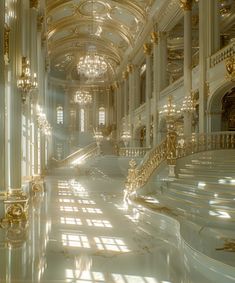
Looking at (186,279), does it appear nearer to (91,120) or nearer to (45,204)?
(45,204)

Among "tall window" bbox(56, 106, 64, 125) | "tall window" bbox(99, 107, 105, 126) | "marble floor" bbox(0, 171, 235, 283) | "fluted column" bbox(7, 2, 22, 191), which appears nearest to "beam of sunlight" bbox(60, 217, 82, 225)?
"marble floor" bbox(0, 171, 235, 283)

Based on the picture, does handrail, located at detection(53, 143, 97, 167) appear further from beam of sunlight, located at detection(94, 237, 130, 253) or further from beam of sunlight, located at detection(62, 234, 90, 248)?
beam of sunlight, located at detection(94, 237, 130, 253)

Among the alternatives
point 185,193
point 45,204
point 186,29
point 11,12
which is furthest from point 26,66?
point 186,29

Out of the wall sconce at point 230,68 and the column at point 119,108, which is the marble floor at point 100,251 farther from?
the column at point 119,108

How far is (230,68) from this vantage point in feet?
41.3

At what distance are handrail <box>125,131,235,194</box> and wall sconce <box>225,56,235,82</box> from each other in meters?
2.04

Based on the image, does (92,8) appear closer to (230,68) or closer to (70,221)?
(230,68)

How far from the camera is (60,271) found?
178 inches

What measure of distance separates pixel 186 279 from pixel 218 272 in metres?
0.46

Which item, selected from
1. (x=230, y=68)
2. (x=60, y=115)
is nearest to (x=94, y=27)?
(x=60, y=115)

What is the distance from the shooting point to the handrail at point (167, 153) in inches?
455

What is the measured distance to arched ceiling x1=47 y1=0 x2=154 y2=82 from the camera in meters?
23.0

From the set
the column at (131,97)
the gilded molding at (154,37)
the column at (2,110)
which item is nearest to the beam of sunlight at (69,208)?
the column at (2,110)

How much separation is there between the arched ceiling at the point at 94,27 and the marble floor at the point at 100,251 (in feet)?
54.6
